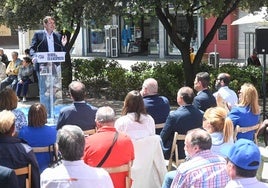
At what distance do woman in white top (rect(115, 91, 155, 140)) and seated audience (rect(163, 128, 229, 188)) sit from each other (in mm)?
1649

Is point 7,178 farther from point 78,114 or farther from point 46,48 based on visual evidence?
point 46,48

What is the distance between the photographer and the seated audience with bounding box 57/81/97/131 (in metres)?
6.32

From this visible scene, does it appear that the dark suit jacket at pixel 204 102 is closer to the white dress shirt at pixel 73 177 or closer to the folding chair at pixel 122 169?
the folding chair at pixel 122 169

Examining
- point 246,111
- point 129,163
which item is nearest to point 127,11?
point 246,111

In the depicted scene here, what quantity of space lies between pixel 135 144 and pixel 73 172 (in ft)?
6.39

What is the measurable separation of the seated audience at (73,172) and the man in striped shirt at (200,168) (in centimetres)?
63

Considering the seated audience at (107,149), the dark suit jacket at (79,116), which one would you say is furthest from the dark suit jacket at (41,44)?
the seated audience at (107,149)

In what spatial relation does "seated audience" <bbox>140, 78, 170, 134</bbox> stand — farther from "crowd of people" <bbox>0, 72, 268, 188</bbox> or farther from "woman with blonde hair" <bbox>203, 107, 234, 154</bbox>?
"woman with blonde hair" <bbox>203, 107, 234, 154</bbox>

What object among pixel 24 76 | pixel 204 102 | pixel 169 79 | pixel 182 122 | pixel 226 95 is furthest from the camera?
pixel 24 76

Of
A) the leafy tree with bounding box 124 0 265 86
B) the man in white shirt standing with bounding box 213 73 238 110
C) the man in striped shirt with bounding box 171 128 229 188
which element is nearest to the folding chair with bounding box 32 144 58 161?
the man in striped shirt with bounding box 171 128 229 188

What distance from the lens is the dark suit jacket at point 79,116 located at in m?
6.31

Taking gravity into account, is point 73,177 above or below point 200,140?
below

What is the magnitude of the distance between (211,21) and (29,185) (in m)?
25.3

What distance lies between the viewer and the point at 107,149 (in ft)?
15.6
